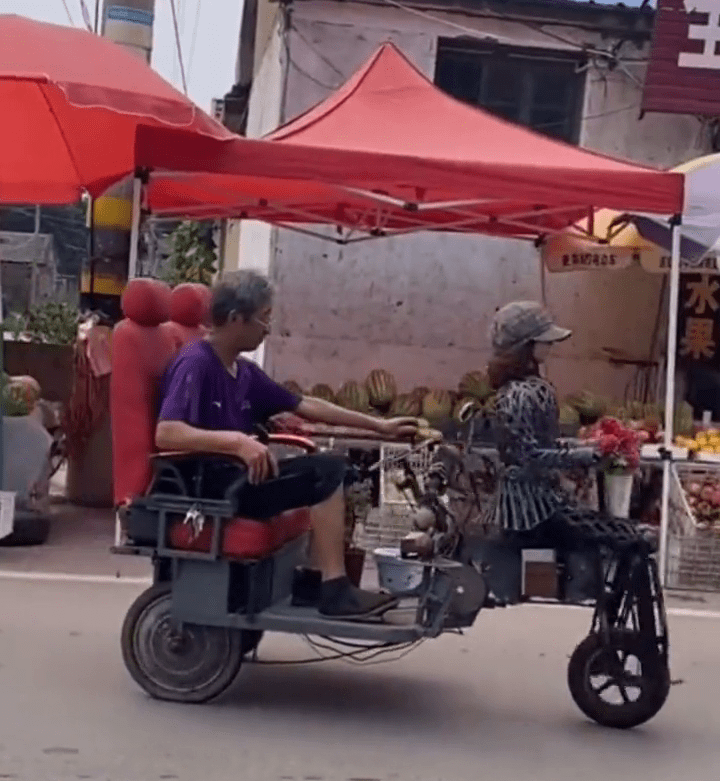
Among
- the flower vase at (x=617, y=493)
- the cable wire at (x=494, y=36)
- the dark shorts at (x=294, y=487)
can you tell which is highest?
the cable wire at (x=494, y=36)

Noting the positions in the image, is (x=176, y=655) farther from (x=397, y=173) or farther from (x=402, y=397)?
(x=402, y=397)

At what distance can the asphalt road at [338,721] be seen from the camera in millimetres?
5371

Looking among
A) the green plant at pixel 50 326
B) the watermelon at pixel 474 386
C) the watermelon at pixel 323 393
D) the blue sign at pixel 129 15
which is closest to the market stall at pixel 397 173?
the watermelon at pixel 474 386

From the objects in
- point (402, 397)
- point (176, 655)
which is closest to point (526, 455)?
point (176, 655)

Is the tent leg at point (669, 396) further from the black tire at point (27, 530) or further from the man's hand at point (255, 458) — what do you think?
the man's hand at point (255, 458)

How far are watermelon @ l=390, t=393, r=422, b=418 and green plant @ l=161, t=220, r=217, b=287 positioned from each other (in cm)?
599

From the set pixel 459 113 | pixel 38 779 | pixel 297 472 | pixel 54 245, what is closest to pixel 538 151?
pixel 459 113

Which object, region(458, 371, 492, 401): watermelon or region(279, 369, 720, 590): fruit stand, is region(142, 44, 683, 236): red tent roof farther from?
region(279, 369, 720, 590): fruit stand

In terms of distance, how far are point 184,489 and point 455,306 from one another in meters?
7.11

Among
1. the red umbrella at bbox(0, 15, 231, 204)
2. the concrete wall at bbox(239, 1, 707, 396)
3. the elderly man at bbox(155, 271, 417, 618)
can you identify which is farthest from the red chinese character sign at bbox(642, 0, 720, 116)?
the elderly man at bbox(155, 271, 417, 618)

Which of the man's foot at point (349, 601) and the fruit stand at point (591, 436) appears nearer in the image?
the man's foot at point (349, 601)

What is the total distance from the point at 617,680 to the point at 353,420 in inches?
61.7

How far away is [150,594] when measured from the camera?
6.09 m

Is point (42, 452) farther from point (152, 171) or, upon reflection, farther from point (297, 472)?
point (297, 472)
